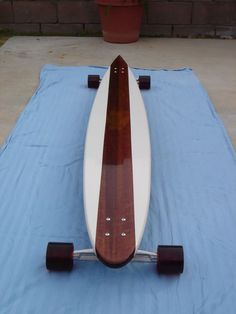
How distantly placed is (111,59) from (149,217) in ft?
9.81

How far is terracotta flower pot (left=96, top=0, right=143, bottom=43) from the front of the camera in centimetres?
523

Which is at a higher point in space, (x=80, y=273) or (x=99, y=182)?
(x=99, y=182)

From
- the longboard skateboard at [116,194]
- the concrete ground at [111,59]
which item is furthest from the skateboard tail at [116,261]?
the concrete ground at [111,59]

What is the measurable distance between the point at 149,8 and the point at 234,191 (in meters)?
3.82

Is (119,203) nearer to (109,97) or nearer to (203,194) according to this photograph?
(203,194)

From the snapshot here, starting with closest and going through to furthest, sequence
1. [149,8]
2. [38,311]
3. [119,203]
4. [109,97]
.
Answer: [38,311] < [119,203] < [109,97] < [149,8]

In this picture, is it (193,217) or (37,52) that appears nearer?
(193,217)

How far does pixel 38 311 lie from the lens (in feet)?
5.51

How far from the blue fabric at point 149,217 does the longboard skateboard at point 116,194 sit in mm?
82

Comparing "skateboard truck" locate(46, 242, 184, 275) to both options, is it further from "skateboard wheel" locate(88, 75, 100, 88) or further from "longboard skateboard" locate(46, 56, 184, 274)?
"skateboard wheel" locate(88, 75, 100, 88)

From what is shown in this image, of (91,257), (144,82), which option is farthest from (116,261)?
(144,82)

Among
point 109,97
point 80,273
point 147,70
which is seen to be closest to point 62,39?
point 147,70

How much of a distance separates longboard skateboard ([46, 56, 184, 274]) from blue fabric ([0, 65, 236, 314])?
0.27 ft

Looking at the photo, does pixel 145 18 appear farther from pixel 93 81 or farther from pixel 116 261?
pixel 116 261
